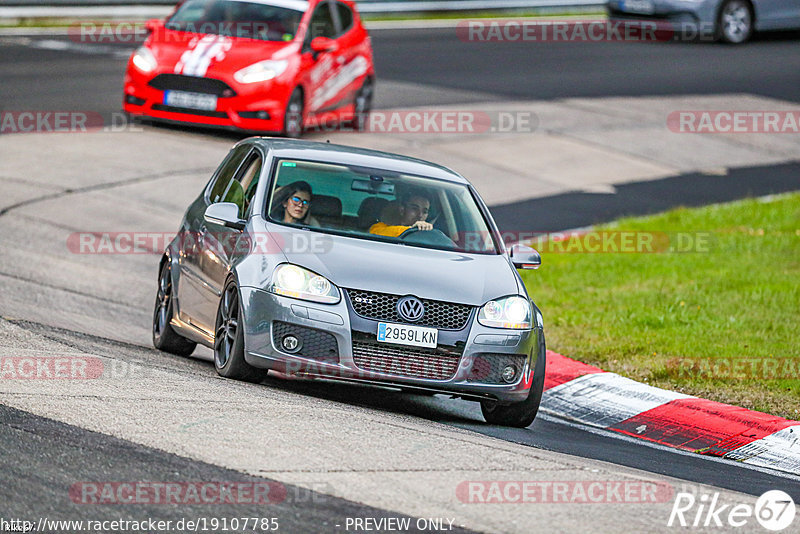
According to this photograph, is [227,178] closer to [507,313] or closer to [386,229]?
[386,229]

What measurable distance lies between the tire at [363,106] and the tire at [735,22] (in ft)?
Result: 44.5

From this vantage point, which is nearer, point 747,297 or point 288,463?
point 288,463

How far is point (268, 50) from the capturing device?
17.8 m

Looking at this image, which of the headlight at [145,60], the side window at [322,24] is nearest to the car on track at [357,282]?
the headlight at [145,60]

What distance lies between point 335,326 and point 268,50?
10.7m

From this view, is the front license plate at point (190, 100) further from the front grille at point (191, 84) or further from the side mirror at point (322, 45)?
the side mirror at point (322, 45)

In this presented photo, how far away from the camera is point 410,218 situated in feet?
29.0

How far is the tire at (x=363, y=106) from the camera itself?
778 inches

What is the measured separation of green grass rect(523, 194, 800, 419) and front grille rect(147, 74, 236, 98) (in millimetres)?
5239

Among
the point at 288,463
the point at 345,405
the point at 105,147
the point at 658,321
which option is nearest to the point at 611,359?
the point at 658,321

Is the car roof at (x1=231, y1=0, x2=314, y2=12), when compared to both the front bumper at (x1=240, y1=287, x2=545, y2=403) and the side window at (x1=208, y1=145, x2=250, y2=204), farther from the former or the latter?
the front bumper at (x1=240, y1=287, x2=545, y2=403)

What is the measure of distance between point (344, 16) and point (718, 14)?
14.0 meters

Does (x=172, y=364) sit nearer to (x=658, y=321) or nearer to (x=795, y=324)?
(x=658, y=321)

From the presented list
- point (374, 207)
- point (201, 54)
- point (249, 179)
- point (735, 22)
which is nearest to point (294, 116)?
point (201, 54)
